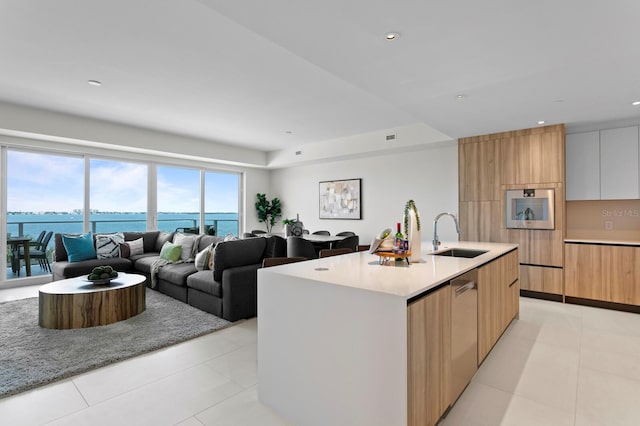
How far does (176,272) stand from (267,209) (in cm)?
451

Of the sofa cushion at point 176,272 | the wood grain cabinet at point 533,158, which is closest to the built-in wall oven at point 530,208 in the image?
the wood grain cabinet at point 533,158

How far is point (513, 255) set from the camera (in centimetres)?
353

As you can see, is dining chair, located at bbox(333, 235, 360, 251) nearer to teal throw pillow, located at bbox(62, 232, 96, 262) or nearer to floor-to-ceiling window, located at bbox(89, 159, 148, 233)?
teal throw pillow, located at bbox(62, 232, 96, 262)

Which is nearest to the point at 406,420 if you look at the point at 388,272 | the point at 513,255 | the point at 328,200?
the point at 388,272

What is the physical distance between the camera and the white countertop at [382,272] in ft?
5.57

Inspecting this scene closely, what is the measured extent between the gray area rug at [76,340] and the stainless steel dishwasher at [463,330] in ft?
8.04

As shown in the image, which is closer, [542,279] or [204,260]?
[204,260]

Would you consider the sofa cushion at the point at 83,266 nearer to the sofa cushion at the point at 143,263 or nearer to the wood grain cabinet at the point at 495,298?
the sofa cushion at the point at 143,263

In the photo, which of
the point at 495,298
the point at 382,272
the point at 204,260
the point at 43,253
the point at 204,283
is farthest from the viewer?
the point at 43,253

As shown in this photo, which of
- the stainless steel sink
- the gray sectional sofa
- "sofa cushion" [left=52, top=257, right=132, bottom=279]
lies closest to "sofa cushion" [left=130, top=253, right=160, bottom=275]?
the gray sectional sofa

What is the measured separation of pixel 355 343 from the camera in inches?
66.1

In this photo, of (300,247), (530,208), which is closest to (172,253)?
(300,247)

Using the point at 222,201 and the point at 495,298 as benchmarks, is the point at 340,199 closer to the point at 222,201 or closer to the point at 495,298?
the point at 222,201

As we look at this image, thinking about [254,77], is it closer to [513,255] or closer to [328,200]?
[513,255]
